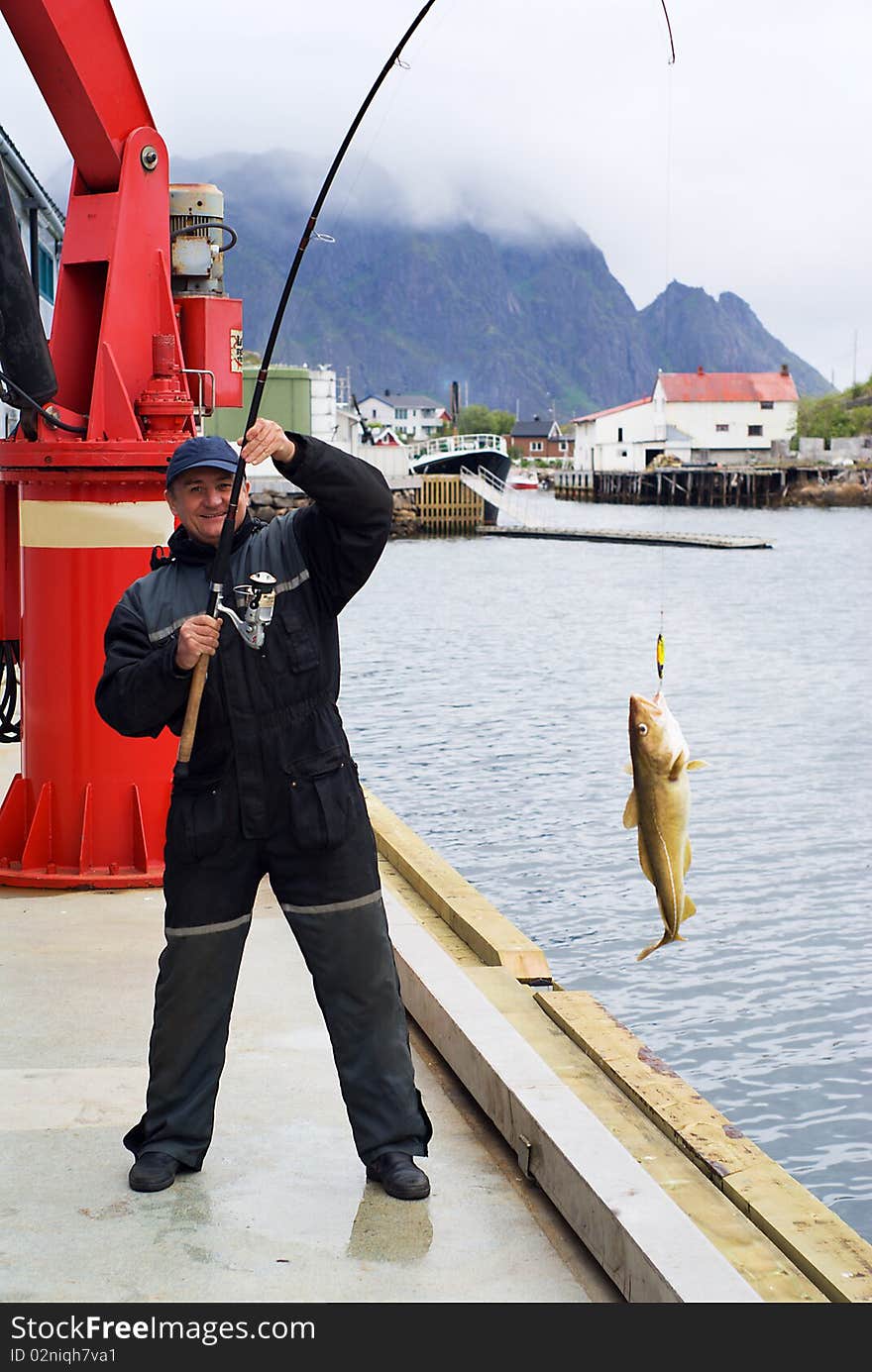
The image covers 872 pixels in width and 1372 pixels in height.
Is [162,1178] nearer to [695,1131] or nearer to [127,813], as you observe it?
[695,1131]

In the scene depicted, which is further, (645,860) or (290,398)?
(290,398)

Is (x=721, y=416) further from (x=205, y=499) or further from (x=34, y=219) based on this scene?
(x=205, y=499)

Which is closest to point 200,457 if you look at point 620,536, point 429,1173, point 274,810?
point 274,810

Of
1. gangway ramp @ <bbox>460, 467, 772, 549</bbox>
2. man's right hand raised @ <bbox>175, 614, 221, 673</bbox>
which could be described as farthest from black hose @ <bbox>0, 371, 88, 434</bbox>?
gangway ramp @ <bbox>460, 467, 772, 549</bbox>

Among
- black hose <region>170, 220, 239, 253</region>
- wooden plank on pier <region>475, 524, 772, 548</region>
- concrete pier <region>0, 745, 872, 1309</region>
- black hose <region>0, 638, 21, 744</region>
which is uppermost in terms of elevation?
black hose <region>170, 220, 239, 253</region>

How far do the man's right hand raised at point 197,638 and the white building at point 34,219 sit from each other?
19554mm

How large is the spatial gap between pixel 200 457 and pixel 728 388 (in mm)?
142294

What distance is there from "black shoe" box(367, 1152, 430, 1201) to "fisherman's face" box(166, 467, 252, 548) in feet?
5.64

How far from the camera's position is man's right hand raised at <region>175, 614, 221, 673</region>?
4176mm

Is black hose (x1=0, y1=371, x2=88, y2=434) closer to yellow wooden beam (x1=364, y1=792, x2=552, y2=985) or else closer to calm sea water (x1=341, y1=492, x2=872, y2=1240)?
yellow wooden beam (x1=364, y1=792, x2=552, y2=985)

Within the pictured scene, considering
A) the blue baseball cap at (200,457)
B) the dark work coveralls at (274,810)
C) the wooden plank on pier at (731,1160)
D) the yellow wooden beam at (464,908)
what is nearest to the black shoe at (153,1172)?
the dark work coveralls at (274,810)

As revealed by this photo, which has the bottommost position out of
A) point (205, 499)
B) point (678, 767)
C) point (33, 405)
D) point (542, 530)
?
point (542, 530)

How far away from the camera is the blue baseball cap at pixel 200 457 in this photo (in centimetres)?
443

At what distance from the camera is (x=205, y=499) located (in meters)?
4.50
